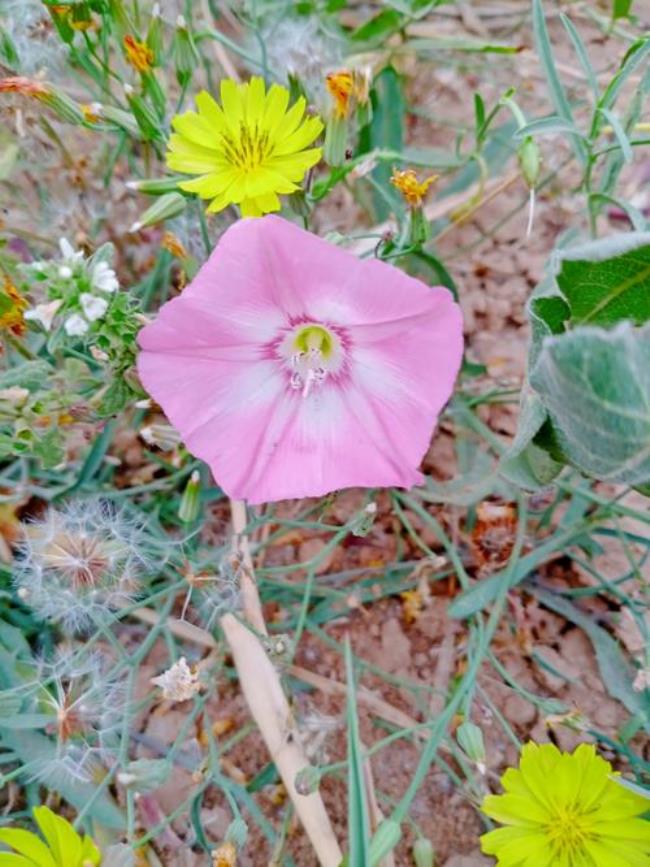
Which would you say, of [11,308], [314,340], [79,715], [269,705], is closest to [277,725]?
[269,705]

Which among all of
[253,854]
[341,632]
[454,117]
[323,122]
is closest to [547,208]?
[454,117]

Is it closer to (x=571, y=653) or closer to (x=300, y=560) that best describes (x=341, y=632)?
(x=300, y=560)

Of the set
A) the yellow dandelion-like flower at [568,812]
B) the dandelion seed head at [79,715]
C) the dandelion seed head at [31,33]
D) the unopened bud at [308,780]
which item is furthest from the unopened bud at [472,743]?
the dandelion seed head at [31,33]

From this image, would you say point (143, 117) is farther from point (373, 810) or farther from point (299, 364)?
point (373, 810)

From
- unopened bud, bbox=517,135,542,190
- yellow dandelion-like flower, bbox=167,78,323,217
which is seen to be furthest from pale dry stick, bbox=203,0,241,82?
unopened bud, bbox=517,135,542,190

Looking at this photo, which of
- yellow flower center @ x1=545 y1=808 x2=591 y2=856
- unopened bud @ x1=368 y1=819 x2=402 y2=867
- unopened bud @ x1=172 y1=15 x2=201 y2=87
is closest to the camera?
unopened bud @ x1=368 y1=819 x2=402 y2=867

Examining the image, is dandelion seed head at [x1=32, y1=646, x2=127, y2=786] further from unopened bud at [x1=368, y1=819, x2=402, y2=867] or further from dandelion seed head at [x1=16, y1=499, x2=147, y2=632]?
unopened bud at [x1=368, y1=819, x2=402, y2=867]

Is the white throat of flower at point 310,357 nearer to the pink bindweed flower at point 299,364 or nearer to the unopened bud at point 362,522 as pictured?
the pink bindweed flower at point 299,364
